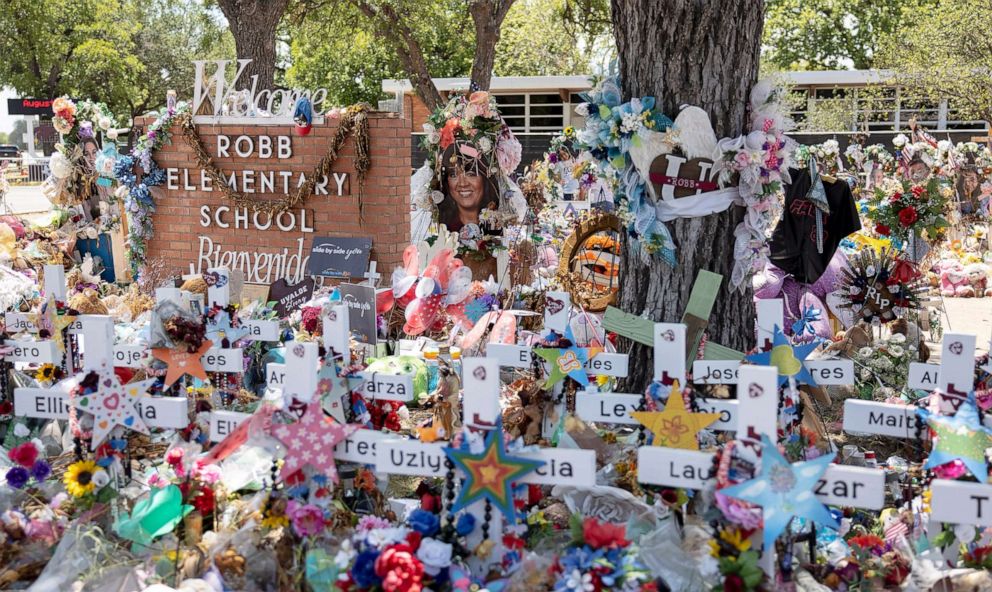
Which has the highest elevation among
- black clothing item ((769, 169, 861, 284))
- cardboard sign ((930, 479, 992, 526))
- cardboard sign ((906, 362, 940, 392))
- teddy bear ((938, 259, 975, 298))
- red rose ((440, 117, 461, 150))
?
red rose ((440, 117, 461, 150))

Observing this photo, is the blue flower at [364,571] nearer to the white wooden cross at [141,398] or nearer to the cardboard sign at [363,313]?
the white wooden cross at [141,398]

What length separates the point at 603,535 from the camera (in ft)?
10.1

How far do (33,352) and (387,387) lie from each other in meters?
1.87

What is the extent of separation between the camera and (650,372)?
514 centimetres

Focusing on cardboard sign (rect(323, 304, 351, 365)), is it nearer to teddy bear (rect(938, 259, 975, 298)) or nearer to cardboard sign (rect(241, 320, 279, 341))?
cardboard sign (rect(241, 320, 279, 341))

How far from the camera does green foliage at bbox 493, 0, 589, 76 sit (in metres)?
36.8

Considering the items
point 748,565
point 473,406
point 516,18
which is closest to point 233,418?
point 473,406

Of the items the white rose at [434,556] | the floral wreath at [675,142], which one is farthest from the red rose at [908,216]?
the white rose at [434,556]

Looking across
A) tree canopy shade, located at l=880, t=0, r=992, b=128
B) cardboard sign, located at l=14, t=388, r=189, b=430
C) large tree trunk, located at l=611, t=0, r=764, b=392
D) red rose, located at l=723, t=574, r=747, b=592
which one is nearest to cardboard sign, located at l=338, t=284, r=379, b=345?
large tree trunk, located at l=611, t=0, r=764, b=392

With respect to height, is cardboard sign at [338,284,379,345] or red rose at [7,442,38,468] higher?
cardboard sign at [338,284,379,345]

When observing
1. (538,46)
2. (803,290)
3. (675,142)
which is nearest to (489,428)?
(675,142)

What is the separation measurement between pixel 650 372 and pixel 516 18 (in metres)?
34.6

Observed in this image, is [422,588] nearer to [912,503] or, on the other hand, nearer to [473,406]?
[473,406]

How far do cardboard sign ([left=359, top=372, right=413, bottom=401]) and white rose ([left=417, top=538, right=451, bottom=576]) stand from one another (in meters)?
1.05
